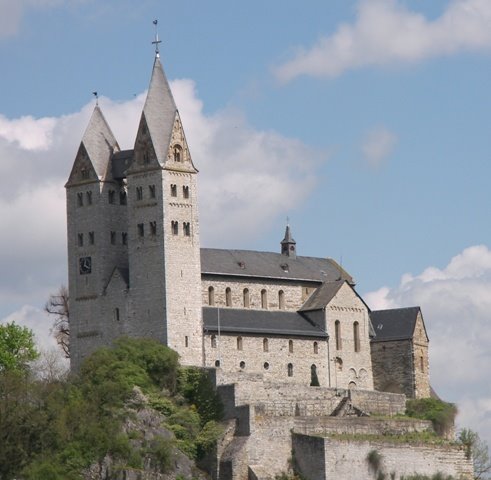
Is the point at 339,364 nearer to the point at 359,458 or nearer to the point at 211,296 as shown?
the point at 211,296

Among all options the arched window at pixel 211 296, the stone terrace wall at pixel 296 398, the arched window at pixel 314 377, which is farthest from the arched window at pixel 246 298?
the stone terrace wall at pixel 296 398

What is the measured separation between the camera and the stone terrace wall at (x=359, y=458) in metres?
105

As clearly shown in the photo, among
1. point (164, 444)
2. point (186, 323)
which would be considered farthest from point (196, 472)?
point (186, 323)

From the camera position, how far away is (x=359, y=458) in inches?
4183

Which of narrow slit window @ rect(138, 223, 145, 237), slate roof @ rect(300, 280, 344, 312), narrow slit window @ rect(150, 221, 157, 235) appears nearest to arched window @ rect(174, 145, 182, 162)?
narrow slit window @ rect(150, 221, 157, 235)

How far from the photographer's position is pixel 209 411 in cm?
10775

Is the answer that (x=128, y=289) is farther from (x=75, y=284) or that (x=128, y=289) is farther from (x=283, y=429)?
(x=283, y=429)

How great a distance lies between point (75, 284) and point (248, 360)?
972cm

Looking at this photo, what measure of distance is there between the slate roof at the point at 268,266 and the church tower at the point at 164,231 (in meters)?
3.20

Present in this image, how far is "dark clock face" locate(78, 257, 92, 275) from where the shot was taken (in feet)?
382

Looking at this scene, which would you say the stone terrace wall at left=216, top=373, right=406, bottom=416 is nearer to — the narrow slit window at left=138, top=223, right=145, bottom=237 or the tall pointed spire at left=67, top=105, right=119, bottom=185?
the narrow slit window at left=138, top=223, right=145, bottom=237

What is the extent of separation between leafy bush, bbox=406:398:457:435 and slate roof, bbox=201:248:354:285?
32.8ft

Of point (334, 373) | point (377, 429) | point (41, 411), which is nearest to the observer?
point (41, 411)

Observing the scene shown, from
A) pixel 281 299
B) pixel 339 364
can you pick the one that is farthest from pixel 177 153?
pixel 339 364
